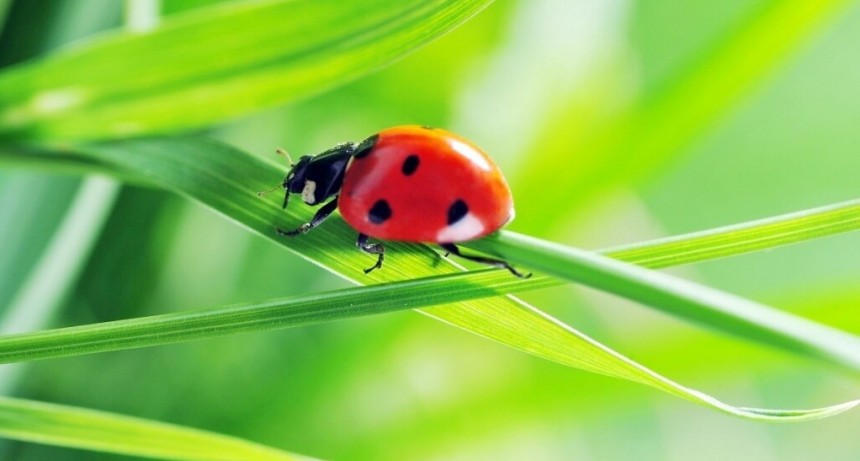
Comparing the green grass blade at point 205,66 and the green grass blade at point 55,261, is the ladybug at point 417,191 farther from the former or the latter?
the green grass blade at point 55,261

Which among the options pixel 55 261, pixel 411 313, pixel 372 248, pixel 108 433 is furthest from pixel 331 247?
pixel 411 313

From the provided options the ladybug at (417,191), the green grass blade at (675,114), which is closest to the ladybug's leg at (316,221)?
the ladybug at (417,191)

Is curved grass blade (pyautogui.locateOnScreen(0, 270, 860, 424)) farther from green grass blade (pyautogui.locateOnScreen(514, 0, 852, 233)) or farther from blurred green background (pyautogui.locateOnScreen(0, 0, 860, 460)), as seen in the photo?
green grass blade (pyautogui.locateOnScreen(514, 0, 852, 233))

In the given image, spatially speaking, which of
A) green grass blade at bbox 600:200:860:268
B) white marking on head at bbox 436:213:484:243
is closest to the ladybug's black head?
white marking on head at bbox 436:213:484:243

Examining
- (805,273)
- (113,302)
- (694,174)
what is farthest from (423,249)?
(805,273)

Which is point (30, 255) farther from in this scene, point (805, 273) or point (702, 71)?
point (805, 273)

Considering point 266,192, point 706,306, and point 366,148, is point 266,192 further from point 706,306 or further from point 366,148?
point 706,306
